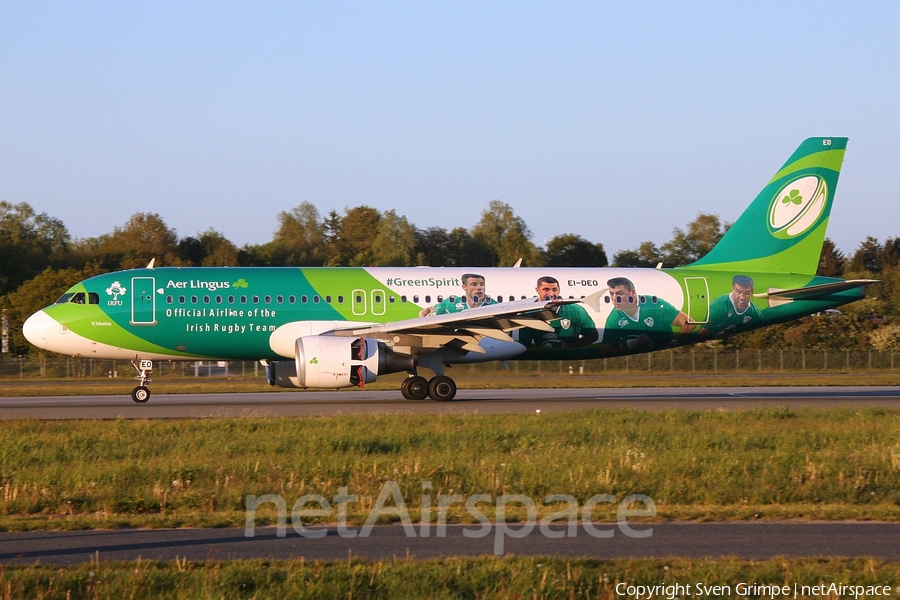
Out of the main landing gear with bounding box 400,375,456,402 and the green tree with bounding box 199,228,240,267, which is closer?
the main landing gear with bounding box 400,375,456,402

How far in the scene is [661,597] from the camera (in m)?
7.49

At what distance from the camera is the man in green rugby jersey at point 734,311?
29.6 m

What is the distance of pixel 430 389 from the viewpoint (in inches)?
1059

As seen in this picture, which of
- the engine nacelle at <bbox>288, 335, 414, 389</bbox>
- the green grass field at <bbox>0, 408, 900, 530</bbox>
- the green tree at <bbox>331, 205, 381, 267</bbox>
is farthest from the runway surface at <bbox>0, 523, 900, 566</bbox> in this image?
the green tree at <bbox>331, 205, 381, 267</bbox>

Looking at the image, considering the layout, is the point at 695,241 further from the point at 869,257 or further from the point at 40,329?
the point at 40,329

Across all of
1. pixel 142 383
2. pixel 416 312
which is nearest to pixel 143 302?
pixel 142 383

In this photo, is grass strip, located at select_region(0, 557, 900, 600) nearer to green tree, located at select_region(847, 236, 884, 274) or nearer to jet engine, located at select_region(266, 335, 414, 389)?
jet engine, located at select_region(266, 335, 414, 389)

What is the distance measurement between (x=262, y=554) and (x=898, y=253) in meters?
95.1

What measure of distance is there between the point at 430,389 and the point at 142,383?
25.3 ft

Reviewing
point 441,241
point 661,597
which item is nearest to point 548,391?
point 661,597

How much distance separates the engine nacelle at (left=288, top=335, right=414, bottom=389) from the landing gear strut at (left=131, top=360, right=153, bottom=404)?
183 inches

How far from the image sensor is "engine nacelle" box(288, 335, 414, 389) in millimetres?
24516

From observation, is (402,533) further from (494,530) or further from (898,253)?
(898,253)

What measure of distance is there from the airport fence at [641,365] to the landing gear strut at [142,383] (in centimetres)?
1630
